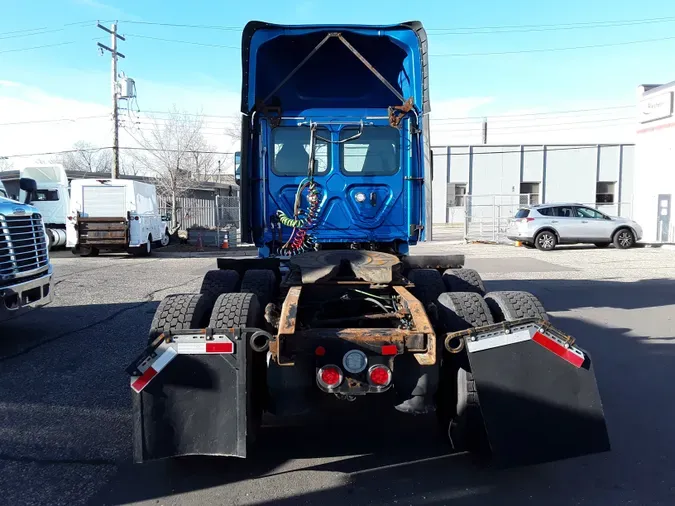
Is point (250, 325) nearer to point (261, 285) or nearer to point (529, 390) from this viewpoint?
point (261, 285)

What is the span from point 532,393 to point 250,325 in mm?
1897

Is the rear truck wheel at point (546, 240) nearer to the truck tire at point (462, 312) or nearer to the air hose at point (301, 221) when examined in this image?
the air hose at point (301, 221)

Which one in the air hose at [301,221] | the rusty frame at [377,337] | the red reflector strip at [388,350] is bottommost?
the red reflector strip at [388,350]

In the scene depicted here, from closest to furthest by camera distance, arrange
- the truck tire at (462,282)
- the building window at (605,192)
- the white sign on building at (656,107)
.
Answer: the truck tire at (462,282), the white sign on building at (656,107), the building window at (605,192)

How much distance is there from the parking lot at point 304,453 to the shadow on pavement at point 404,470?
0.01 meters

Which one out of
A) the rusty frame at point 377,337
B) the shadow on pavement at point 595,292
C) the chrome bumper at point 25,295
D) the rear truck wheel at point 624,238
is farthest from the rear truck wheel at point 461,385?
the rear truck wheel at point 624,238

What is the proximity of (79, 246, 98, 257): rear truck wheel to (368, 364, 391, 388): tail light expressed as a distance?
18820 millimetres

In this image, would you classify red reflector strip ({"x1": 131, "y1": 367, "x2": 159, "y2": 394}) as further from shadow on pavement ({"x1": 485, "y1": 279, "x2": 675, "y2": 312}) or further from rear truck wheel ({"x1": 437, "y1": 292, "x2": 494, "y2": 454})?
shadow on pavement ({"x1": 485, "y1": 279, "x2": 675, "y2": 312})

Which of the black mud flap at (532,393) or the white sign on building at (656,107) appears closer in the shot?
the black mud flap at (532,393)

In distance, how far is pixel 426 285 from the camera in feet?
18.4

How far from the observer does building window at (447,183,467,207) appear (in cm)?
3991

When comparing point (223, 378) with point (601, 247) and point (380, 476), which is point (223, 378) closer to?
point (380, 476)

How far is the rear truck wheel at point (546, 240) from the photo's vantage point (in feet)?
68.8

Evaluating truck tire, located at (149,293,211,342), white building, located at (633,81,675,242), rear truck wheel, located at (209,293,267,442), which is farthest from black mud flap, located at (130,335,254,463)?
white building, located at (633,81,675,242)
